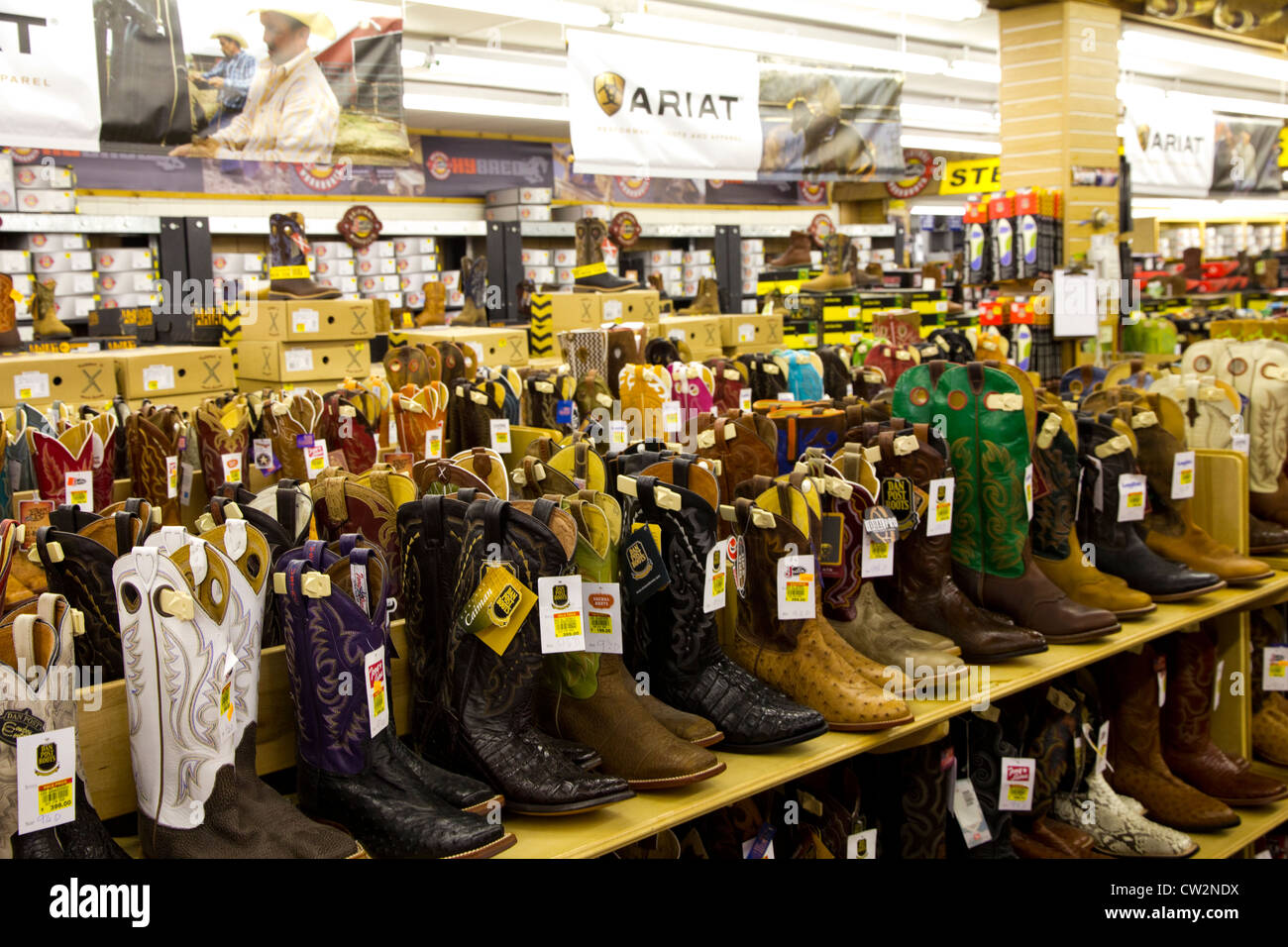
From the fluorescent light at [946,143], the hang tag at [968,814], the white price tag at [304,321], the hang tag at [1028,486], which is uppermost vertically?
the fluorescent light at [946,143]

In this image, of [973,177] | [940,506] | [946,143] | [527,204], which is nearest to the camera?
[940,506]

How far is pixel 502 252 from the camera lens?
37.4ft

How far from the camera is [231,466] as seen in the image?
3.94m

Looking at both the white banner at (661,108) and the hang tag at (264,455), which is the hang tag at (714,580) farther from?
the white banner at (661,108)

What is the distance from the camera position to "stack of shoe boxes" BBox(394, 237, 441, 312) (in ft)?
36.6

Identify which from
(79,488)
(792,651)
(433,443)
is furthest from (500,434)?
(792,651)

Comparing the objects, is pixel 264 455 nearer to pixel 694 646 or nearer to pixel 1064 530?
pixel 694 646

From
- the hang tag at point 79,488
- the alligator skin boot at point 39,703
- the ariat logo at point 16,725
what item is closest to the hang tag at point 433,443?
the hang tag at point 79,488

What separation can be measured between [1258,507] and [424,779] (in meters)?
3.11

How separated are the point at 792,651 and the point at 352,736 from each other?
997 millimetres

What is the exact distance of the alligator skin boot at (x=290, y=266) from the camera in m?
6.58

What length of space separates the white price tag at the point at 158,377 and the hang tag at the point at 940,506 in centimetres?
406
